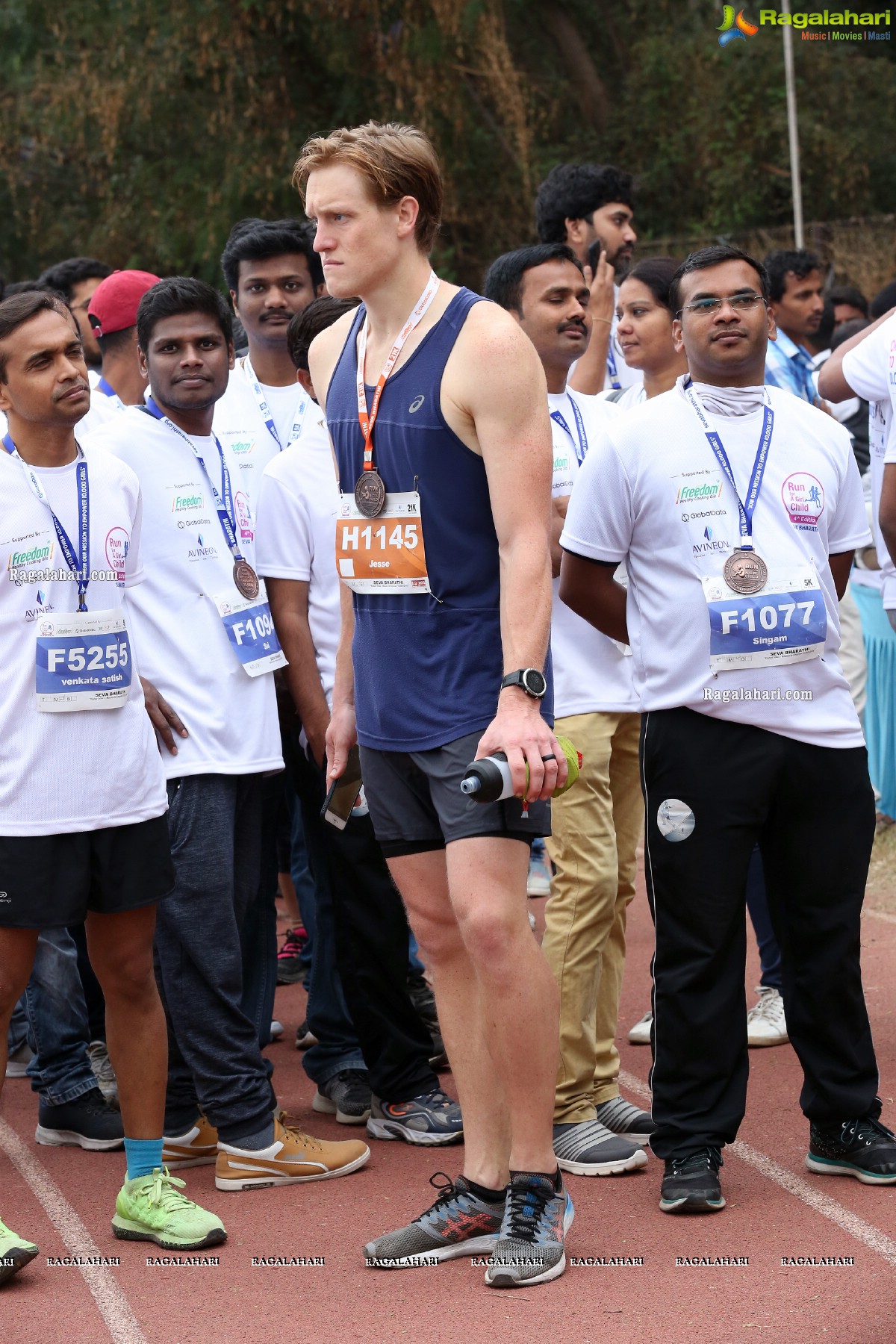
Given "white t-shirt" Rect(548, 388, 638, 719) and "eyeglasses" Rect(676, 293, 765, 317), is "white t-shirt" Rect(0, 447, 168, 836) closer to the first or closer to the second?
"white t-shirt" Rect(548, 388, 638, 719)

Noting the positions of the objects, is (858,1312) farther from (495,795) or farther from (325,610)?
(325,610)

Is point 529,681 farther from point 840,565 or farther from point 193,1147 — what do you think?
point 193,1147

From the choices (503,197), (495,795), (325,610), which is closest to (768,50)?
(503,197)

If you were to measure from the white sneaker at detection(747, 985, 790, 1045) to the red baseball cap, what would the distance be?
125 inches

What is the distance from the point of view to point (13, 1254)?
12.3 ft

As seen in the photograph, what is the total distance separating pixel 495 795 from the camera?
3.28 meters

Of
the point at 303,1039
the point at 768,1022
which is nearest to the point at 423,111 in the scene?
the point at 303,1039

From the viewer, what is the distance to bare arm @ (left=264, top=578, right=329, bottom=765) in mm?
4875

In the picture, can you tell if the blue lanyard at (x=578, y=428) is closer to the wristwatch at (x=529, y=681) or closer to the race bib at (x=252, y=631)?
the race bib at (x=252, y=631)

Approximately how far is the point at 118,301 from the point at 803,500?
272 centimetres

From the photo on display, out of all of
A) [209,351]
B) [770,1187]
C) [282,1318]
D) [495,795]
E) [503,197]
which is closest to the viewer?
[495,795]

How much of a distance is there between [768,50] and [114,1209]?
77.5ft

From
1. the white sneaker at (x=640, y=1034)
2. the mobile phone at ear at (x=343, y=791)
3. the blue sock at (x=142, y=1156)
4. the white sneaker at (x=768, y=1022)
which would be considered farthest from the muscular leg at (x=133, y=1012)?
the white sneaker at (x=768, y=1022)

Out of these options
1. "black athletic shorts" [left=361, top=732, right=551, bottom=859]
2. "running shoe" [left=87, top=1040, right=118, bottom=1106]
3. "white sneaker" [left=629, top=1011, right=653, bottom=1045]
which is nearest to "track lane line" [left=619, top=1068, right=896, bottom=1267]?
"white sneaker" [left=629, top=1011, right=653, bottom=1045]
